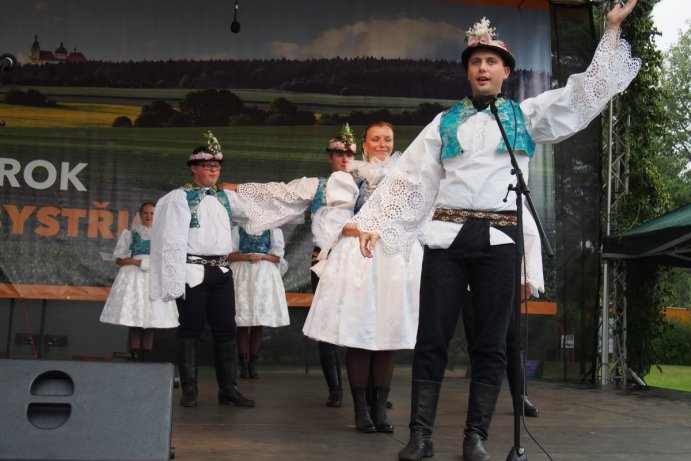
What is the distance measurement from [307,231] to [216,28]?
2189 millimetres

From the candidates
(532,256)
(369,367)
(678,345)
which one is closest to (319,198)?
(369,367)

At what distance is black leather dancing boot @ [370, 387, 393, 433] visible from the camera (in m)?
4.66

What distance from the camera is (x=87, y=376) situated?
2.42 m

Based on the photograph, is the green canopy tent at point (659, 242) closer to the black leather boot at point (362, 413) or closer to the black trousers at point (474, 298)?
the black leather boot at point (362, 413)

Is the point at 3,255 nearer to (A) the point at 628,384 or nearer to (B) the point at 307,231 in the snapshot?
(B) the point at 307,231

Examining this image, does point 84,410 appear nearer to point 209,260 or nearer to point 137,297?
point 209,260

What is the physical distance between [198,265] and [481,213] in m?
2.38

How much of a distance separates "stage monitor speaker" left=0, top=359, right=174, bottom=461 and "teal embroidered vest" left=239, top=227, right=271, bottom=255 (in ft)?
19.8

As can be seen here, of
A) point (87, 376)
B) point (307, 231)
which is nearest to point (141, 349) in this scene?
point (307, 231)

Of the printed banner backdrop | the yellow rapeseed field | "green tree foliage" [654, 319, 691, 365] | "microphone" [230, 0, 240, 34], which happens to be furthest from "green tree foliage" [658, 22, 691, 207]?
the yellow rapeseed field

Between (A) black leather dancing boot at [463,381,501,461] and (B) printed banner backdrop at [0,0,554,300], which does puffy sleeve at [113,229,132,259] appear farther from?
(A) black leather dancing boot at [463,381,501,461]

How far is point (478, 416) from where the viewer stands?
12.3 feet

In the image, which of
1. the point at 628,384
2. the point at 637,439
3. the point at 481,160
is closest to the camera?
the point at 481,160

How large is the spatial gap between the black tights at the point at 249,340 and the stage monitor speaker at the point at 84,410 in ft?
19.7
